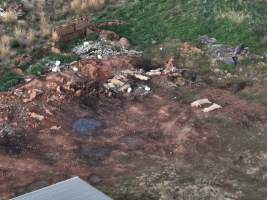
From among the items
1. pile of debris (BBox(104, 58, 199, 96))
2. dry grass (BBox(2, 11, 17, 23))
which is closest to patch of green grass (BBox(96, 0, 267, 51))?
pile of debris (BBox(104, 58, 199, 96))

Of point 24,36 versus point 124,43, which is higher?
point 24,36

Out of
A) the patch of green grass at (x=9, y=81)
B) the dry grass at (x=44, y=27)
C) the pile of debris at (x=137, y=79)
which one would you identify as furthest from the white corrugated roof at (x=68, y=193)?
the dry grass at (x=44, y=27)

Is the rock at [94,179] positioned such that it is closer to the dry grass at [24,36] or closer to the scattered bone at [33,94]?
the scattered bone at [33,94]

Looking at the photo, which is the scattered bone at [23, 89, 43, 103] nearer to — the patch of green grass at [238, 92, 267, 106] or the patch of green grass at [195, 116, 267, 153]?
the patch of green grass at [195, 116, 267, 153]

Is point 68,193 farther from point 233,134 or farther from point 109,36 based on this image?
point 109,36

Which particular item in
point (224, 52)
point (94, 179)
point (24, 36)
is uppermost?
point (24, 36)

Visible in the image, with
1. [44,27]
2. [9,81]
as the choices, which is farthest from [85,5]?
[9,81]
